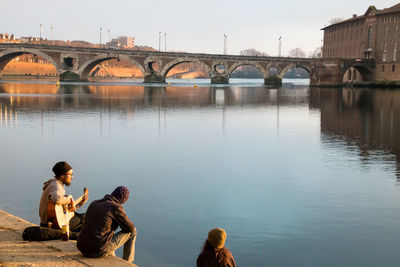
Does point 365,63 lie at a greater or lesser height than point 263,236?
greater

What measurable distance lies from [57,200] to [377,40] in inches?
3612

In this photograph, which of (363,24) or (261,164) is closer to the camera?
(261,164)

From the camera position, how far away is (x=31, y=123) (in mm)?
24875

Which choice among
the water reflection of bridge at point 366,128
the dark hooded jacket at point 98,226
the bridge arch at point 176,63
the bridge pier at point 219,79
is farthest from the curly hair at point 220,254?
the bridge pier at point 219,79

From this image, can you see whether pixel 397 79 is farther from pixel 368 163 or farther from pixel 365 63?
pixel 368 163

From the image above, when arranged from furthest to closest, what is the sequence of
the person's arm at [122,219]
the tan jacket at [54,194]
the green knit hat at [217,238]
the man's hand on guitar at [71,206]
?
the man's hand on guitar at [71,206] < the tan jacket at [54,194] < the person's arm at [122,219] < the green knit hat at [217,238]

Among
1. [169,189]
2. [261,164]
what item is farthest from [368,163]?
[169,189]

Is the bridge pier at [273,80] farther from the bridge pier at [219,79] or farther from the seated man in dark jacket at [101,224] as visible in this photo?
the seated man in dark jacket at [101,224]

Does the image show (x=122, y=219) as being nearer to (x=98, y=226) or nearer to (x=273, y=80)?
(x=98, y=226)

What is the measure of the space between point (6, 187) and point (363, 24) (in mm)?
92975

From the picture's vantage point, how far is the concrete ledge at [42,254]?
233 inches

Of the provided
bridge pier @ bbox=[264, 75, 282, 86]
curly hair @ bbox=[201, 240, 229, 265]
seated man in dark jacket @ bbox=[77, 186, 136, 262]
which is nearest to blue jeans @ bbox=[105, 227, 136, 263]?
seated man in dark jacket @ bbox=[77, 186, 136, 262]

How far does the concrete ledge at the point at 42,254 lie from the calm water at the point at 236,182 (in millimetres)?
1627

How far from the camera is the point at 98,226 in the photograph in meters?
6.04
